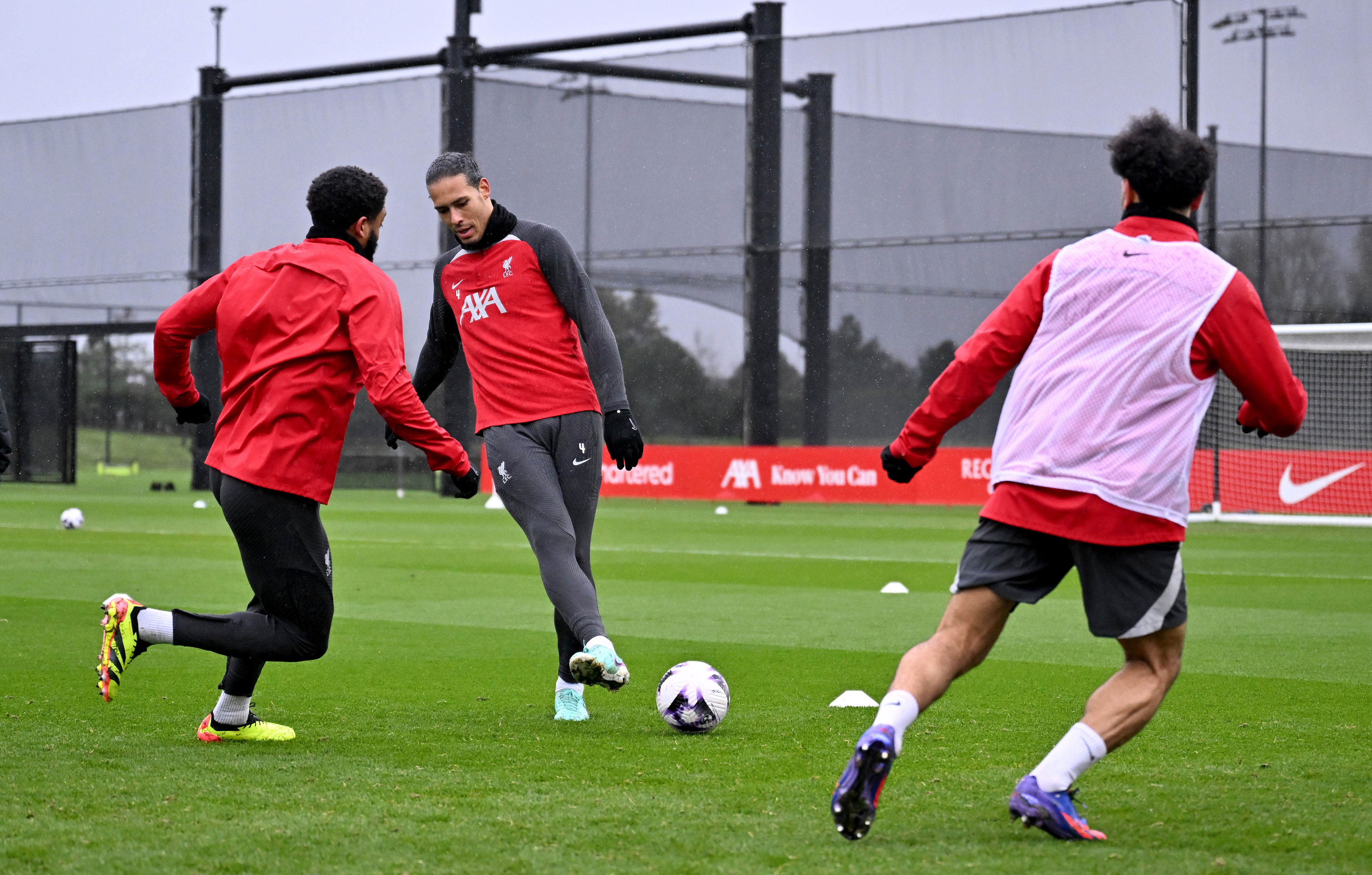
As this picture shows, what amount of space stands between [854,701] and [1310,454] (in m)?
16.6

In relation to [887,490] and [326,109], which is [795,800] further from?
[326,109]

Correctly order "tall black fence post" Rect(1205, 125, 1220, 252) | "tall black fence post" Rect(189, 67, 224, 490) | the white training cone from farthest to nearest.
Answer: "tall black fence post" Rect(189, 67, 224, 490) → "tall black fence post" Rect(1205, 125, 1220, 252) → the white training cone

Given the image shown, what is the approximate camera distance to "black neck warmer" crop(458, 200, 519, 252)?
5914 millimetres

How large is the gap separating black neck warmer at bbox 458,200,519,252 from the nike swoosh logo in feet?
56.7

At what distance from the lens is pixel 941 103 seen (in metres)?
28.5

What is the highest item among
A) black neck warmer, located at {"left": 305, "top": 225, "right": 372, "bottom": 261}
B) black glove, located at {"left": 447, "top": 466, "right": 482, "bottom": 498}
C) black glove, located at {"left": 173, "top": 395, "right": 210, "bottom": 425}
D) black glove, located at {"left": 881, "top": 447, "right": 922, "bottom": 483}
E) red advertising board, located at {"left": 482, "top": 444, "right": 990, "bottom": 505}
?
black neck warmer, located at {"left": 305, "top": 225, "right": 372, "bottom": 261}

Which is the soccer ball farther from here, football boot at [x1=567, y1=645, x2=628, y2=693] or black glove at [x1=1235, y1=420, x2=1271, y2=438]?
black glove at [x1=1235, y1=420, x2=1271, y2=438]

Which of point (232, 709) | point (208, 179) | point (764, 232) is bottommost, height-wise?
point (232, 709)

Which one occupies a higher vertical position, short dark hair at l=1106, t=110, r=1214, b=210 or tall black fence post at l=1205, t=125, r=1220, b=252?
tall black fence post at l=1205, t=125, r=1220, b=252

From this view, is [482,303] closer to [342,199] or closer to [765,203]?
[342,199]

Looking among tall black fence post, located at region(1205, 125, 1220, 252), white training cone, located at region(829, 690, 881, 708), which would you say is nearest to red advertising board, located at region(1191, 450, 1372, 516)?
tall black fence post, located at region(1205, 125, 1220, 252)

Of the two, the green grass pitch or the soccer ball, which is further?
the soccer ball

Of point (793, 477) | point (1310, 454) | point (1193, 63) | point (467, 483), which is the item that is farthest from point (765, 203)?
point (467, 483)

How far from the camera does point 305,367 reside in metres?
5.17
